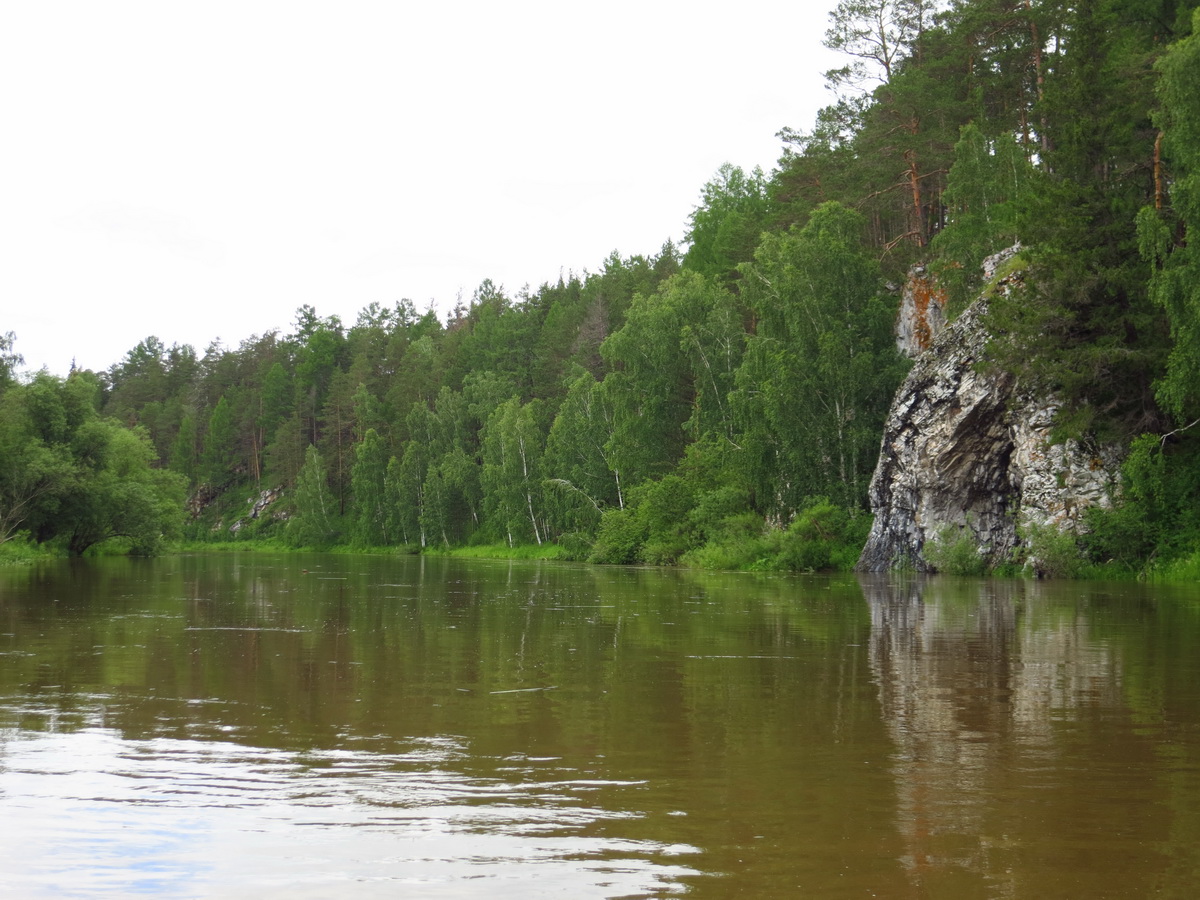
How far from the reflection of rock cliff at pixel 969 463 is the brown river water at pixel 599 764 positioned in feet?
68.2

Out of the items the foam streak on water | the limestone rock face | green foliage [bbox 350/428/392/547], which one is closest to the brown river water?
the foam streak on water

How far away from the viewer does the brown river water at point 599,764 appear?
18.6 feet

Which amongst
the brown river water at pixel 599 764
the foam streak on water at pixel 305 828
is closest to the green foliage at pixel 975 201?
the brown river water at pixel 599 764

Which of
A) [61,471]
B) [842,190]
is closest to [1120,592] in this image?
[842,190]

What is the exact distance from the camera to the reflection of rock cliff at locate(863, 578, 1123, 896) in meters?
6.12

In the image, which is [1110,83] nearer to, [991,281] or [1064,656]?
[991,281]

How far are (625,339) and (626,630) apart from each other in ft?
158

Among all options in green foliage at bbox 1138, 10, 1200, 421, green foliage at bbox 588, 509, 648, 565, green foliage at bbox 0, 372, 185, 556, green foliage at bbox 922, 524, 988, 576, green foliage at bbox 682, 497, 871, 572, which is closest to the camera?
green foliage at bbox 1138, 10, 1200, 421

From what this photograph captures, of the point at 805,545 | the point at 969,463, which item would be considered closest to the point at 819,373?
the point at 805,545

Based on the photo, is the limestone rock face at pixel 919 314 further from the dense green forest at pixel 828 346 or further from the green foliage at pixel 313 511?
the green foliage at pixel 313 511

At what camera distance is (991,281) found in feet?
146

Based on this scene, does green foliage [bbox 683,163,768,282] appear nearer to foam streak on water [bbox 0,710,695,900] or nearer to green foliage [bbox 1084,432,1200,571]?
green foliage [bbox 1084,432,1200,571]

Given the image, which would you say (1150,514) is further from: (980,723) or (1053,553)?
(980,723)

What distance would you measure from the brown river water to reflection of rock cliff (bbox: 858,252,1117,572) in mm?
20780
